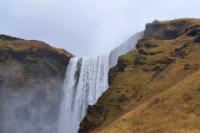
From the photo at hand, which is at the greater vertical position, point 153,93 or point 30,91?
point 30,91

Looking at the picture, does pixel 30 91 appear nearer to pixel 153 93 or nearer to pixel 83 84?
pixel 83 84

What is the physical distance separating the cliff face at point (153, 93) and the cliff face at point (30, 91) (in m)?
39.3

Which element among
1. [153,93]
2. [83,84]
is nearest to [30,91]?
[83,84]

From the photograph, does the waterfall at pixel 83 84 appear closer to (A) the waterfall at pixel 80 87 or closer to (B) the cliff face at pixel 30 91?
(A) the waterfall at pixel 80 87

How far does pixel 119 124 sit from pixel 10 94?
219 ft

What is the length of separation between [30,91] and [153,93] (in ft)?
195

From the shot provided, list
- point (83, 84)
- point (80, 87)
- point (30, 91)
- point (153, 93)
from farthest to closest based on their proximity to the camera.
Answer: point (30, 91)
point (80, 87)
point (83, 84)
point (153, 93)

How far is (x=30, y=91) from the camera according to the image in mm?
101438

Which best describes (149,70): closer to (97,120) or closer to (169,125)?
(97,120)

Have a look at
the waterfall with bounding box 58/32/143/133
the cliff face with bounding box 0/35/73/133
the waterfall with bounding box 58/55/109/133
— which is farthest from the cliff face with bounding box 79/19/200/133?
the cliff face with bounding box 0/35/73/133

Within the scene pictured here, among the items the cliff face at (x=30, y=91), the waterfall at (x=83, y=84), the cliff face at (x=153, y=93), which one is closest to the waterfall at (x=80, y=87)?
the waterfall at (x=83, y=84)

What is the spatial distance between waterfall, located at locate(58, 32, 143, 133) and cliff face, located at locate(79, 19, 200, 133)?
28.3 metres

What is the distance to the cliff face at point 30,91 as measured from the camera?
10038 cm

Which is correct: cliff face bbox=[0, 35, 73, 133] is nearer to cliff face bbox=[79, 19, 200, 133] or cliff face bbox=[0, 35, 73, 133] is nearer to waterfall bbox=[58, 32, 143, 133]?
waterfall bbox=[58, 32, 143, 133]
